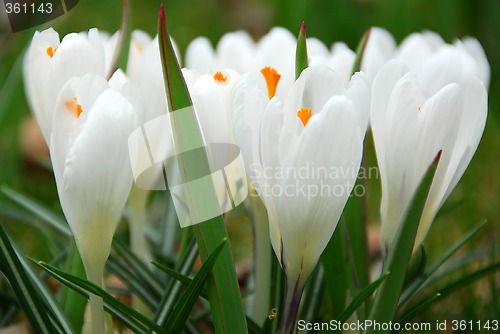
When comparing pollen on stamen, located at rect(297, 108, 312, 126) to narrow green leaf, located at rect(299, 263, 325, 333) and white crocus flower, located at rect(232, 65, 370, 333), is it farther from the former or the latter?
narrow green leaf, located at rect(299, 263, 325, 333)

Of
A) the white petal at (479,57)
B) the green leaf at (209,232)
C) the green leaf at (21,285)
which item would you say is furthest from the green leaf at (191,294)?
the white petal at (479,57)

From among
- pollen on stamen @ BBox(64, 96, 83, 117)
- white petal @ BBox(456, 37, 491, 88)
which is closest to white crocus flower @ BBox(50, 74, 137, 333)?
pollen on stamen @ BBox(64, 96, 83, 117)

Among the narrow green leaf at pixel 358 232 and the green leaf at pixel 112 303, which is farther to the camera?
the narrow green leaf at pixel 358 232

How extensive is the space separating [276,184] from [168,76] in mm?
125

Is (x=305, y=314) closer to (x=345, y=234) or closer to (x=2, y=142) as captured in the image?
(x=345, y=234)

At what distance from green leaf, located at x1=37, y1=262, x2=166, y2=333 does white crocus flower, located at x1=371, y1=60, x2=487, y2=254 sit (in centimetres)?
23

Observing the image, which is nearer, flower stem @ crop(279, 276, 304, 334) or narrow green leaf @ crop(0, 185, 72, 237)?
flower stem @ crop(279, 276, 304, 334)

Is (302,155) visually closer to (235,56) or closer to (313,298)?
(313,298)

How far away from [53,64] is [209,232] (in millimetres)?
217

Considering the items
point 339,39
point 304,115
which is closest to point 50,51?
point 304,115

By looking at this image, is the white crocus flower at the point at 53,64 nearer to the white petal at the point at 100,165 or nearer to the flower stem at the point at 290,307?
the white petal at the point at 100,165

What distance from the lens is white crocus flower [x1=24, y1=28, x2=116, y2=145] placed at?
69 cm

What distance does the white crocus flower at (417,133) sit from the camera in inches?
25.4

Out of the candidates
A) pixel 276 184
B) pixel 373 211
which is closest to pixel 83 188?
pixel 276 184
